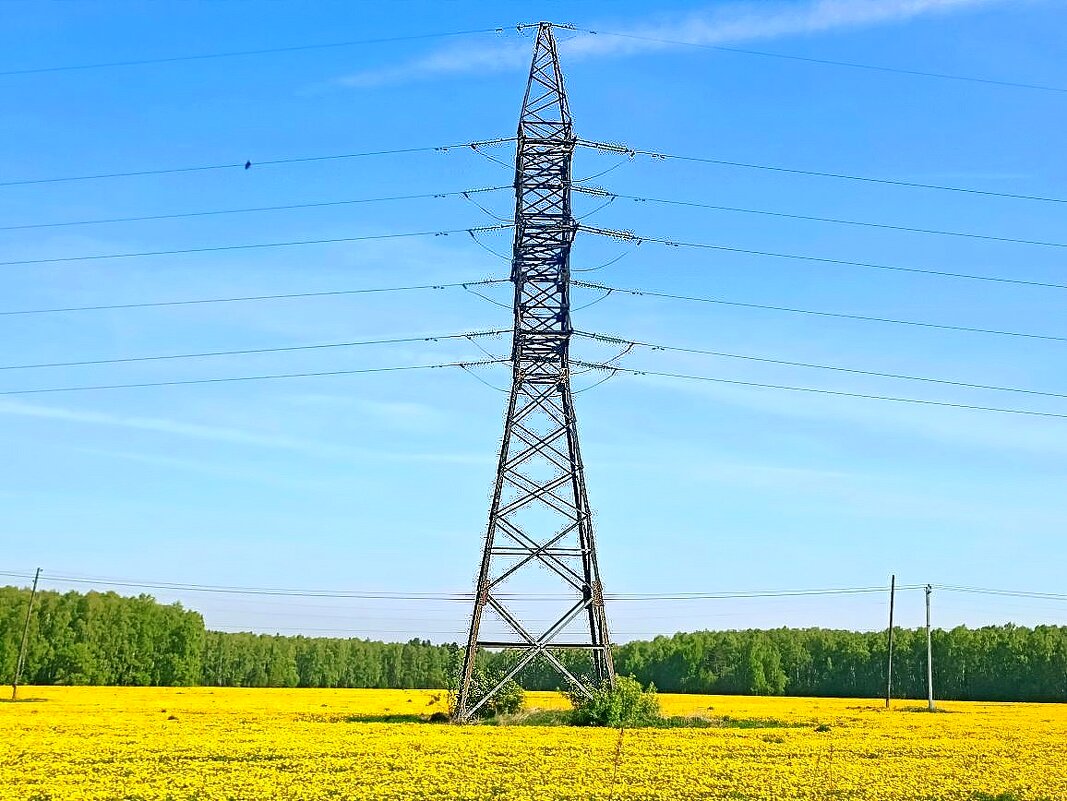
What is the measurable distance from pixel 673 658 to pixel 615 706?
132 m

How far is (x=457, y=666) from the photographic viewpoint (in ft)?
164

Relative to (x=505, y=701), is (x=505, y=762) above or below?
below

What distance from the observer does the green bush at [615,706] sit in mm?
49219

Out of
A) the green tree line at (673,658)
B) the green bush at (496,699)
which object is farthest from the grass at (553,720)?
the green tree line at (673,658)

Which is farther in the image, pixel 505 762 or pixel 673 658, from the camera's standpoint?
pixel 673 658

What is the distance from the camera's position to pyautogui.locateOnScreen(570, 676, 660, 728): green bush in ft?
161

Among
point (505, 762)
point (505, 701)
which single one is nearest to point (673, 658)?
point (505, 701)

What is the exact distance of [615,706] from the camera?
4916cm

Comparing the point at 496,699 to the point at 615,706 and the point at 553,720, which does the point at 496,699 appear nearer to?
the point at 553,720

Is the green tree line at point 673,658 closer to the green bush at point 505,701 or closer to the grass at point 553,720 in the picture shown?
the grass at point 553,720

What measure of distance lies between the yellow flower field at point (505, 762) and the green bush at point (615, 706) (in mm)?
2004

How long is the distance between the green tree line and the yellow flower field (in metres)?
87.9

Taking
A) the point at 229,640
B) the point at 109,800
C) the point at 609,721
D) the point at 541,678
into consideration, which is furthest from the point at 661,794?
the point at 229,640

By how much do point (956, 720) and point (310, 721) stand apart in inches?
1719
